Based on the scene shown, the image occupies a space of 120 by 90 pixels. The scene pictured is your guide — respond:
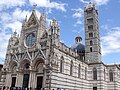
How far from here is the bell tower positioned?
4356 cm

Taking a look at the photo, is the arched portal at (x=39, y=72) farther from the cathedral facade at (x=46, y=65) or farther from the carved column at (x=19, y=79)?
the carved column at (x=19, y=79)

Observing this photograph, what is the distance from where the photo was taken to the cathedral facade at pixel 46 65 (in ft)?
97.3

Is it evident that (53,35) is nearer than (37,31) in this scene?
Yes

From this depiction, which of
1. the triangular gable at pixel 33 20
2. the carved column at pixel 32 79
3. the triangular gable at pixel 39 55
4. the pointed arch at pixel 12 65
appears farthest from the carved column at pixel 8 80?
the triangular gable at pixel 33 20

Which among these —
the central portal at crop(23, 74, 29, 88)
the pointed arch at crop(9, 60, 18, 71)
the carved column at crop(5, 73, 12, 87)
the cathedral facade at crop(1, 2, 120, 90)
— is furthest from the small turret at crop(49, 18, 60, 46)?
the carved column at crop(5, 73, 12, 87)

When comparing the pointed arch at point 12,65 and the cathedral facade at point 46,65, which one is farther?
the pointed arch at point 12,65

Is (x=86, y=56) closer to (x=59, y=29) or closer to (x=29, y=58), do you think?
(x=59, y=29)

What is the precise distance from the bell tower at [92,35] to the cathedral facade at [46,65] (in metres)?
0.26

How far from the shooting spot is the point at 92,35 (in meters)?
45.4

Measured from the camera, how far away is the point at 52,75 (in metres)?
28.4

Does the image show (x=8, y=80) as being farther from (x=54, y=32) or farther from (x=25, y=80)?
(x=54, y=32)

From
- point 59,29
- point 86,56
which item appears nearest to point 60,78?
point 59,29

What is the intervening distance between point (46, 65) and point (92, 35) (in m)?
21.0

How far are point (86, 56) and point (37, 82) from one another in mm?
18410
